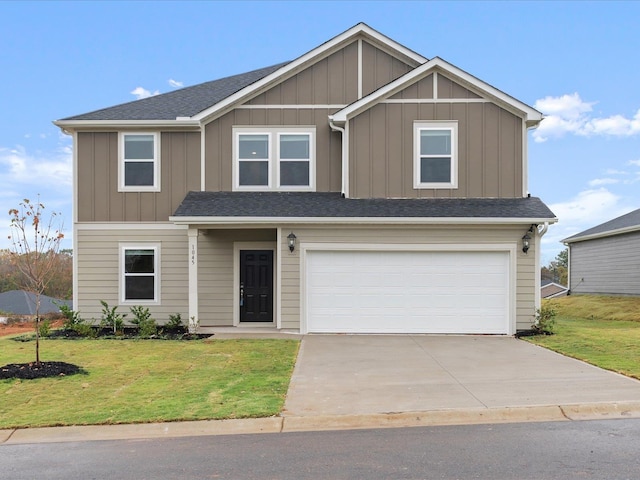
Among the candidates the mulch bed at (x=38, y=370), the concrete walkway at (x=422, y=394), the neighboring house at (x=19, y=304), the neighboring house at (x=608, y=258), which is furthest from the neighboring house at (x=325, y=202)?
the neighboring house at (x=608, y=258)

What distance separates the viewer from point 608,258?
1009 inches

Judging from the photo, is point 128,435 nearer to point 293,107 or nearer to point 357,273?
point 357,273

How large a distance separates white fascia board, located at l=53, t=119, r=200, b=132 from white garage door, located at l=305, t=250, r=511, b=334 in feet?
16.1

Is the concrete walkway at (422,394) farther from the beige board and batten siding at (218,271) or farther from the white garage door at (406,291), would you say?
the beige board and batten siding at (218,271)

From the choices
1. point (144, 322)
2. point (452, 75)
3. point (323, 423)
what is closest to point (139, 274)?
point (144, 322)

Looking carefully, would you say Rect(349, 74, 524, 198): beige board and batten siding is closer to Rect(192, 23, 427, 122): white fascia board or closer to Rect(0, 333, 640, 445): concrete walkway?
Rect(192, 23, 427, 122): white fascia board

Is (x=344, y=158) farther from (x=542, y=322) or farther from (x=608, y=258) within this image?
(x=608, y=258)

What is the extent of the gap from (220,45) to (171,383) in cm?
1334

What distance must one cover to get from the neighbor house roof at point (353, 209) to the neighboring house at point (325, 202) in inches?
2.0

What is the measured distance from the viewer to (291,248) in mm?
13430

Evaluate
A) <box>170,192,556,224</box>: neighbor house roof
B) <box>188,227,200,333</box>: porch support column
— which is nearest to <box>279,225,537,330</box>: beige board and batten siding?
<box>170,192,556,224</box>: neighbor house roof

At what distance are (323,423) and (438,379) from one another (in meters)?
2.65

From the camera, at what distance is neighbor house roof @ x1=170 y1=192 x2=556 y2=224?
13016mm


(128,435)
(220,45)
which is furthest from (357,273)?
(220,45)
